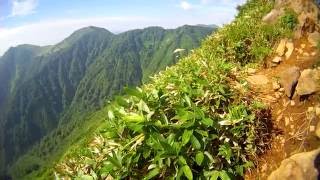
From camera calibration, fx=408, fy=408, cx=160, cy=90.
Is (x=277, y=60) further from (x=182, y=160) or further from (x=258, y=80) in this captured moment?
(x=182, y=160)

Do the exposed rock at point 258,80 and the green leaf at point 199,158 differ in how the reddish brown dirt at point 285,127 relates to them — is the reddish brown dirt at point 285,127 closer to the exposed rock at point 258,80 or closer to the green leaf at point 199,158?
the exposed rock at point 258,80

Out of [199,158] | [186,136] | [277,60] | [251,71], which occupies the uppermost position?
[277,60]

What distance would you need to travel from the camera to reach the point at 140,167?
6.96m

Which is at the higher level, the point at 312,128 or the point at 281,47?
the point at 281,47

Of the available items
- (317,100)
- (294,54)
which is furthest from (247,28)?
(317,100)

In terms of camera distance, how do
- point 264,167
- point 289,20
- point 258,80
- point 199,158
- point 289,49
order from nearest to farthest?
point 199,158, point 264,167, point 258,80, point 289,49, point 289,20

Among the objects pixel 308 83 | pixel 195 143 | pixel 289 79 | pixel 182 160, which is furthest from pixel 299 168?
pixel 289 79

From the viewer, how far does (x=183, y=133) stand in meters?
6.60

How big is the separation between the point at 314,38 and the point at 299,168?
4503 millimetres

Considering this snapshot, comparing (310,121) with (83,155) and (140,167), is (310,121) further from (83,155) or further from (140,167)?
(83,155)

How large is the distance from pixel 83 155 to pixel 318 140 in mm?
4177

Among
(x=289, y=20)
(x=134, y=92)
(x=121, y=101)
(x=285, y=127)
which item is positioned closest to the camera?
(x=285, y=127)

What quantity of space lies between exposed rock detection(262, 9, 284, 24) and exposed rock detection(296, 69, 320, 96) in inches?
124

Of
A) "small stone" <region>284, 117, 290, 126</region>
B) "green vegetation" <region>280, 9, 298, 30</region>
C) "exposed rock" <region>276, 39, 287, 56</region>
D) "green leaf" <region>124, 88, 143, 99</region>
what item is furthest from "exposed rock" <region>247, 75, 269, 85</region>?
"green leaf" <region>124, 88, 143, 99</region>
